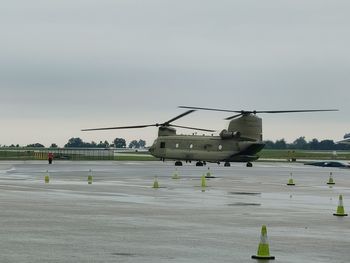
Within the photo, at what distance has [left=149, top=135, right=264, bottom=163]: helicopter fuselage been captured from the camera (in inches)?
3542

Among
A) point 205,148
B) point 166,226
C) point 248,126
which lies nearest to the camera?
point 166,226

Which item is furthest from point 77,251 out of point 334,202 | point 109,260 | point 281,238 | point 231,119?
point 231,119

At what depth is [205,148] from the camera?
9200cm

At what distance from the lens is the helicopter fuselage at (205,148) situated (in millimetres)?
89975

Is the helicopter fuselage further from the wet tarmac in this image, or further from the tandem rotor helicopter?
the wet tarmac

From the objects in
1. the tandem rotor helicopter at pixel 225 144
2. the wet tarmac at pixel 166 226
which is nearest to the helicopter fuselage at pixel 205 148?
the tandem rotor helicopter at pixel 225 144

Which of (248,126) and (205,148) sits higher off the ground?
(248,126)

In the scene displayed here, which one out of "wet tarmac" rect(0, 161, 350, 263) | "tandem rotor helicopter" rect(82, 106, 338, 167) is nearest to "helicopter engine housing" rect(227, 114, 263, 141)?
"tandem rotor helicopter" rect(82, 106, 338, 167)

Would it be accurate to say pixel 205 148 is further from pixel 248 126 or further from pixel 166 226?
pixel 166 226

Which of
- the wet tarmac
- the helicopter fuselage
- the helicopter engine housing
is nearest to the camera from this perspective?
the wet tarmac

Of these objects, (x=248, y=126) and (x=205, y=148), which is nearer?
(x=248, y=126)

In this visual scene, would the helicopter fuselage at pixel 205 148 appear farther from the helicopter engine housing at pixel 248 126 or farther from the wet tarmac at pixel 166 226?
the wet tarmac at pixel 166 226

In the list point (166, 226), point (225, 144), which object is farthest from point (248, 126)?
point (166, 226)

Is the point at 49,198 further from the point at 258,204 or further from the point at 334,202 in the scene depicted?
the point at 334,202
